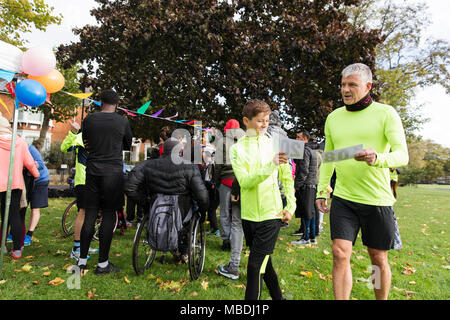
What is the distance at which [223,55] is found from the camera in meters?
8.24

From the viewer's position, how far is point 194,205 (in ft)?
13.0

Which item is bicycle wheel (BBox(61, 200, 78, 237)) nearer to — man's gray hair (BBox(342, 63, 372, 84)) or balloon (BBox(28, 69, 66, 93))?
balloon (BBox(28, 69, 66, 93))

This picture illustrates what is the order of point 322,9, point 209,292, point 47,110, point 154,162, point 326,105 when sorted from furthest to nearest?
point 47,110
point 322,9
point 326,105
point 154,162
point 209,292

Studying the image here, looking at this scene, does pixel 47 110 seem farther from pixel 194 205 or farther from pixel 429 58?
pixel 429 58

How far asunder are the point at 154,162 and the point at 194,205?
0.81m

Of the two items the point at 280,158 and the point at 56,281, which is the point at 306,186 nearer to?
the point at 280,158

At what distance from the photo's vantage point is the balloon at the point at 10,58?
325 cm

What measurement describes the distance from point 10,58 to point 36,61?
0.28 m

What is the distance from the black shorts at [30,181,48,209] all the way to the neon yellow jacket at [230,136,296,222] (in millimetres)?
4209

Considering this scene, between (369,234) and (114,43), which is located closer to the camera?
(369,234)

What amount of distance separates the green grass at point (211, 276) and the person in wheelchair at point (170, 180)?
0.70m

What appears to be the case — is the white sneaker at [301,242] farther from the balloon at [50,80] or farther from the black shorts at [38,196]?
the balloon at [50,80]

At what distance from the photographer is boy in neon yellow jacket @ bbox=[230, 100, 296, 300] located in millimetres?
2408
